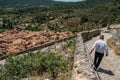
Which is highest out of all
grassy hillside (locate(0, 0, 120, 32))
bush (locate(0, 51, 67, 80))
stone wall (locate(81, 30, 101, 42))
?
bush (locate(0, 51, 67, 80))

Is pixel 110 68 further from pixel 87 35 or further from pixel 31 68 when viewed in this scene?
pixel 87 35

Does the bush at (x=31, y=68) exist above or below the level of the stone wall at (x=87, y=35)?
above

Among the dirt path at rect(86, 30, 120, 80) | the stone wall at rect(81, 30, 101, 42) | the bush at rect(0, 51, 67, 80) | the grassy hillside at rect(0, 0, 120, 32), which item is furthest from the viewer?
the grassy hillside at rect(0, 0, 120, 32)

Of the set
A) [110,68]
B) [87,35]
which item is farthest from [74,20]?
[110,68]

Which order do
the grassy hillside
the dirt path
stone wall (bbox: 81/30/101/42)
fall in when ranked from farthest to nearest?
1. the grassy hillside
2. stone wall (bbox: 81/30/101/42)
3. the dirt path

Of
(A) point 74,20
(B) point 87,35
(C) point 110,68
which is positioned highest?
(C) point 110,68

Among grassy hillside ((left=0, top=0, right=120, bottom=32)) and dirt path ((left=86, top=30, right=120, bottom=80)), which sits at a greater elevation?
dirt path ((left=86, top=30, right=120, bottom=80))

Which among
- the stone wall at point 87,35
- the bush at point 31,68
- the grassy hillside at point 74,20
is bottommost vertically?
the grassy hillside at point 74,20

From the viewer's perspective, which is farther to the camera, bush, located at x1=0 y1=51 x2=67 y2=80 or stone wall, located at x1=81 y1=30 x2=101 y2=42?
stone wall, located at x1=81 y1=30 x2=101 y2=42

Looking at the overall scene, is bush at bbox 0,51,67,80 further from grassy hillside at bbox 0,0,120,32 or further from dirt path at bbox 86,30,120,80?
grassy hillside at bbox 0,0,120,32

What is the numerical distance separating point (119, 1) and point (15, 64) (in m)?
85.8

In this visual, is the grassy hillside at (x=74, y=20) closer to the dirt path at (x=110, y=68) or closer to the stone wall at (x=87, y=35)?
the stone wall at (x=87, y=35)

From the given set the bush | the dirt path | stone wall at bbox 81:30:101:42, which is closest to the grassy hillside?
stone wall at bbox 81:30:101:42

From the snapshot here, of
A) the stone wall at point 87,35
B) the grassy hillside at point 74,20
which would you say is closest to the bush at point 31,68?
the stone wall at point 87,35
